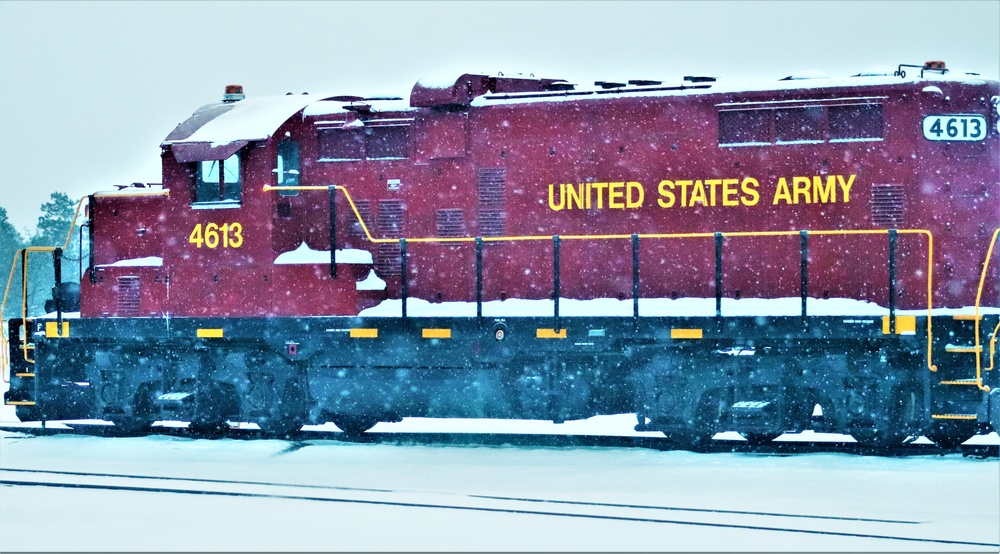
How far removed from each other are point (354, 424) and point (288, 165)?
8.83 feet

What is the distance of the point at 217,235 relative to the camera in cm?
1278

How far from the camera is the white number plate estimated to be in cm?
1119

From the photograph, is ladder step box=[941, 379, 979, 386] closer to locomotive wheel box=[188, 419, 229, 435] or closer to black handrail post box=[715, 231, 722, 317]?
black handrail post box=[715, 231, 722, 317]

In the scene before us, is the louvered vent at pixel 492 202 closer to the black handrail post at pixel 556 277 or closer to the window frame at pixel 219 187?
the black handrail post at pixel 556 277

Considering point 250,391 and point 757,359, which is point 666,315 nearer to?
point 757,359

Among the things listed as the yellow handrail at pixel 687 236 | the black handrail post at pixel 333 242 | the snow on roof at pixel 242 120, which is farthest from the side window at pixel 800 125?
the snow on roof at pixel 242 120

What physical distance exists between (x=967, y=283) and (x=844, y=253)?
3.54 feet

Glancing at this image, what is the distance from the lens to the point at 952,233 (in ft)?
36.9

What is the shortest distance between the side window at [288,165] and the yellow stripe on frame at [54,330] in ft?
9.11

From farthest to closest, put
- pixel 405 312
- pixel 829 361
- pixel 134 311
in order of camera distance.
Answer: pixel 134 311
pixel 405 312
pixel 829 361

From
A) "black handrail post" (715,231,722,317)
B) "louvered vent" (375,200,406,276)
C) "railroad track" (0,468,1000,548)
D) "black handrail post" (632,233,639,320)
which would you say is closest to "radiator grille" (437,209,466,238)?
"louvered vent" (375,200,406,276)

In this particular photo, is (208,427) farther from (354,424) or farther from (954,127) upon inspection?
(954,127)

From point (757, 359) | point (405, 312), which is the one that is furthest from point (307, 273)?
point (757, 359)

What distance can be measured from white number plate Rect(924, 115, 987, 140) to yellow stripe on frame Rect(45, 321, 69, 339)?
8553 mm
